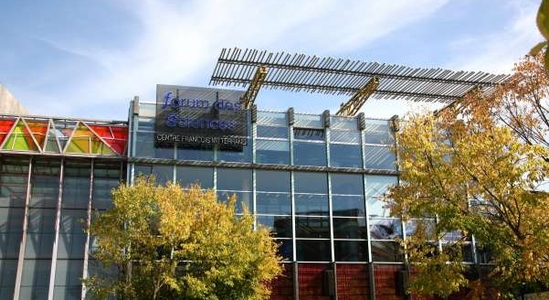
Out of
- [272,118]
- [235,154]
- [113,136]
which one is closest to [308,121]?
[272,118]

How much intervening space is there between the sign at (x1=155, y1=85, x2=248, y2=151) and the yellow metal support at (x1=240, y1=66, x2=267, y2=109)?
32 centimetres

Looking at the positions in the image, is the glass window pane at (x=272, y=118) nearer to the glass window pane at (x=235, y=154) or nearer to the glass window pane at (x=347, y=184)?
the glass window pane at (x=235, y=154)

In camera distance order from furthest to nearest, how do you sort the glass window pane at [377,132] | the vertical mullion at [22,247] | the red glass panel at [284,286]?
the glass window pane at [377,132], the red glass panel at [284,286], the vertical mullion at [22,247]

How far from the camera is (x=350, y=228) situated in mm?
28984

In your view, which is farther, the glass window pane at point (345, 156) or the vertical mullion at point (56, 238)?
the glass window pane at point (345, 156)

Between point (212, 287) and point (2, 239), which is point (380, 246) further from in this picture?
point (2, 239)

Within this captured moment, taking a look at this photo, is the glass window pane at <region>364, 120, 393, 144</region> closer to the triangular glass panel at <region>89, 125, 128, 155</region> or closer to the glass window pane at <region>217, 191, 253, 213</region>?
the glass window pane at <region>217, 191, 253, 213</region>

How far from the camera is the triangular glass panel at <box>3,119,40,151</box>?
27156 millimetres

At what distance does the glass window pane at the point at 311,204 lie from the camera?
94.4ft

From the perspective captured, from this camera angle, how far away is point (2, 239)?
85.8ft

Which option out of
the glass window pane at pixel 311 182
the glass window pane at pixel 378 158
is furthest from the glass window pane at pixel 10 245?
the glass window pane at pixel 378 158

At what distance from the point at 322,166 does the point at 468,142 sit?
1350 centimetres

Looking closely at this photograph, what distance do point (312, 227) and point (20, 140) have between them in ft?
46.6

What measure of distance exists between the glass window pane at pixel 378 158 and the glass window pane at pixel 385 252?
4.00 metres
